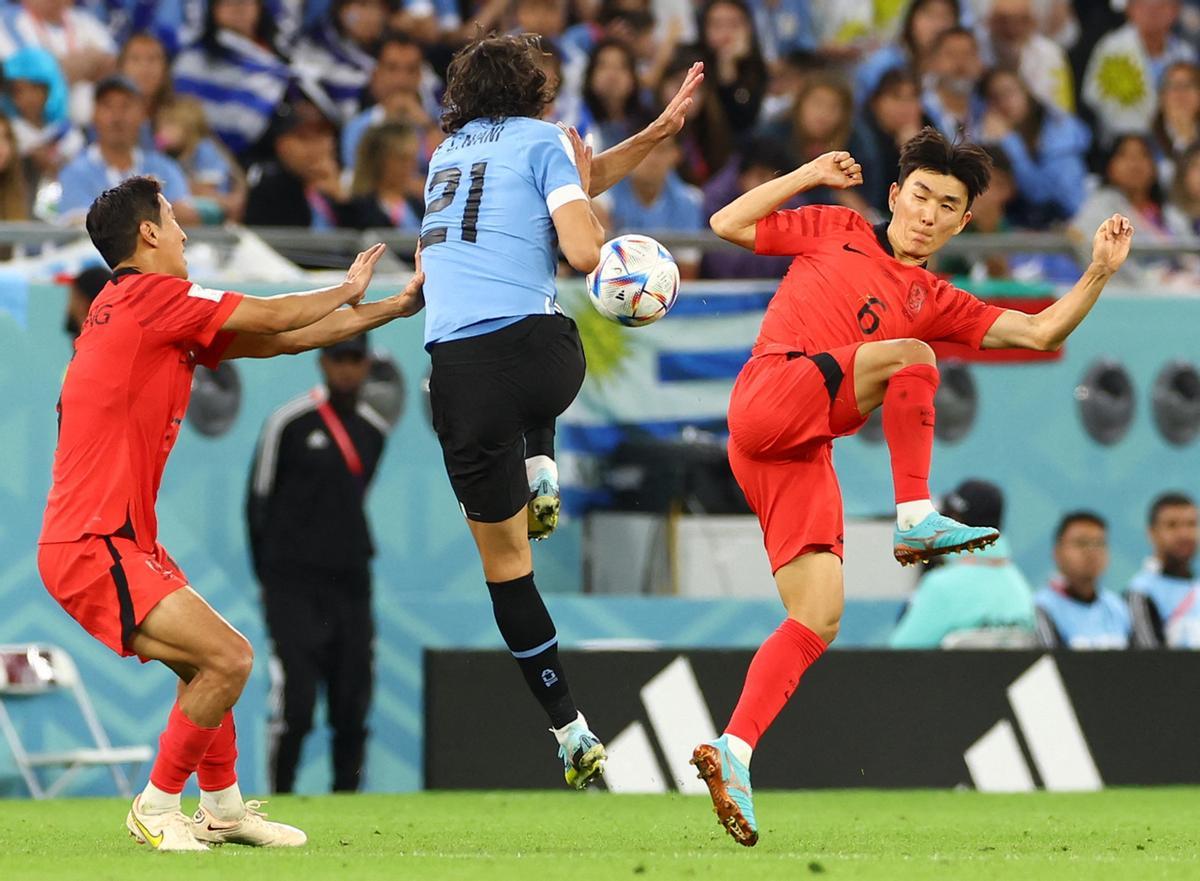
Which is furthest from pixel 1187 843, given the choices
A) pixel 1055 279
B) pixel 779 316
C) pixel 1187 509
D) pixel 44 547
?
pixel 1055 279

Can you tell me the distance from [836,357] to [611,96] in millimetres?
6436

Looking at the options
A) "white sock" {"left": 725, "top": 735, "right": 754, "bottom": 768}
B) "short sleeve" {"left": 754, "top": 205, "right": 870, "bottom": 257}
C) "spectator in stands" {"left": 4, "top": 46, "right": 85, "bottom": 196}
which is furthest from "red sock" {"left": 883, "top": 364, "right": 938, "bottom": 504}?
"spectator in stands" {"left": 4, "top": 46, "right": 85, "bottom": 196}

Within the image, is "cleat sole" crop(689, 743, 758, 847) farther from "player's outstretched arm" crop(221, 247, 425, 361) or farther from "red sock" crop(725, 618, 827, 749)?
"player's outstretched arm" crop(221, 247, 425, 361)

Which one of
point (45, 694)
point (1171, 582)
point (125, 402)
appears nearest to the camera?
point (125, 402)

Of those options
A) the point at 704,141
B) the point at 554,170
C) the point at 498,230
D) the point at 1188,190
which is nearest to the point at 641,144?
the point at 554,170

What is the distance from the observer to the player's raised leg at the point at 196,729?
7227 millimetres

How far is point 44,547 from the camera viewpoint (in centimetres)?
731

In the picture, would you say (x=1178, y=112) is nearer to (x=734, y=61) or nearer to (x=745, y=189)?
(x=734, y=61)

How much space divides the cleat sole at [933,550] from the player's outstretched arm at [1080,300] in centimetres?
82

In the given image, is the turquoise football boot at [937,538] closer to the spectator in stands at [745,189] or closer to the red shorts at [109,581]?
the red shorts at [109,581]

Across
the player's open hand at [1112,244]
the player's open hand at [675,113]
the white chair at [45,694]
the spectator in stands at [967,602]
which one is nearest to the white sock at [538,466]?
the player's open hand at [675,113]

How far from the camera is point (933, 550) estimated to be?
7.53 metres

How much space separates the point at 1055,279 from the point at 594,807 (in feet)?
18.0

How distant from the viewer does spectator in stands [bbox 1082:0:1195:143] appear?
1628 cm
